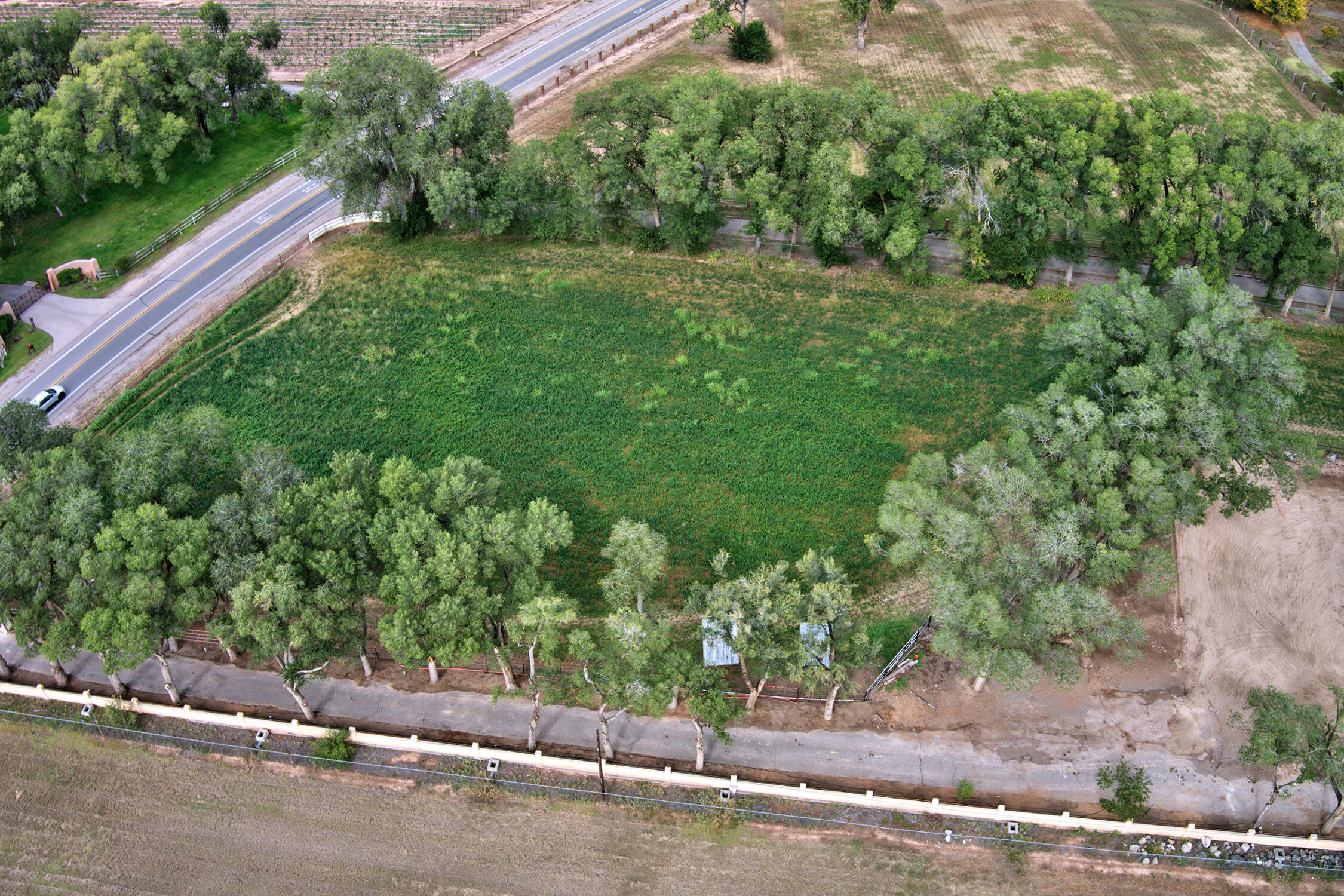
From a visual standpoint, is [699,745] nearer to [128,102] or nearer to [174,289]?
[174,289]

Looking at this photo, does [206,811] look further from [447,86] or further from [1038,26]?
[1038,26]

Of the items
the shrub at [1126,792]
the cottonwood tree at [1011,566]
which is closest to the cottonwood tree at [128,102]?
the cottonwood tree at [1011,566]

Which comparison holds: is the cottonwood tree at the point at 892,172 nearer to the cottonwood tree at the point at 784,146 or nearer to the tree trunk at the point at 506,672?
the cottonwood tree at the point at 784,146

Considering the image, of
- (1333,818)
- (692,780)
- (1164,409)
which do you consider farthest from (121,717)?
(1333,818)

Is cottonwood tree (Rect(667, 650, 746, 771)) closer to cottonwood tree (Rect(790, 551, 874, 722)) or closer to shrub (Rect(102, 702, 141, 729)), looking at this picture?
cottonwood tree (Rect(790, 551, 874, 722))

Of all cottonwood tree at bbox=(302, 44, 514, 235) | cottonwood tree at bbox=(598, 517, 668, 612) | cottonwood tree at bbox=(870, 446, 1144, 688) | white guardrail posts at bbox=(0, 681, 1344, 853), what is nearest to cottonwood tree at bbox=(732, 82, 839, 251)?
cottonwood tree at bbox=(302, 44, 514, 235)

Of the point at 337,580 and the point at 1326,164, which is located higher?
the point at 1326,164
